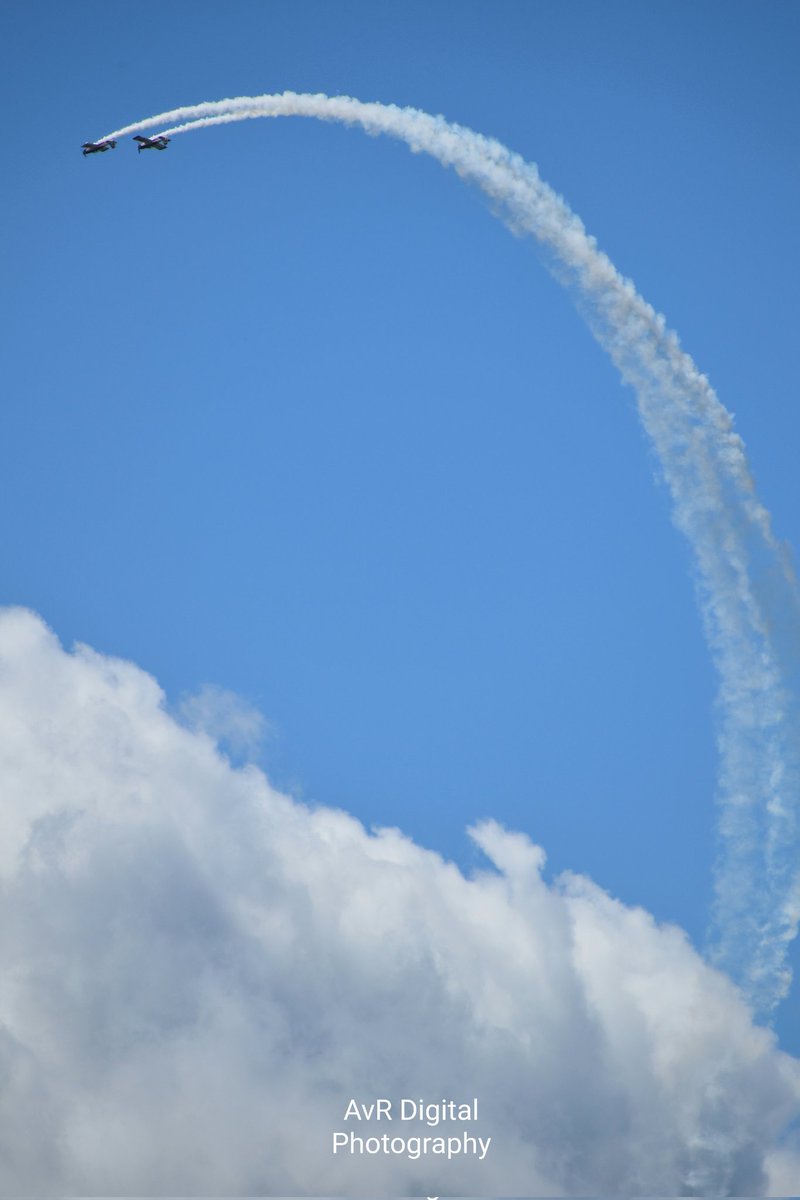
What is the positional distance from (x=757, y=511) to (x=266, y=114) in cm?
3223

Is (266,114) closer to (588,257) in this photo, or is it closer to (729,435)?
(588,257)

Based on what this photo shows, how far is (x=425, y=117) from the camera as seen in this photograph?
300 feet

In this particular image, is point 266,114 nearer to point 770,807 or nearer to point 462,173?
point 462,173

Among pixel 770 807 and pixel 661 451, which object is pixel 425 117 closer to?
pixel 661 451

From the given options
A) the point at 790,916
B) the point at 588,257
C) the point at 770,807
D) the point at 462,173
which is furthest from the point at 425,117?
the point at 790,916

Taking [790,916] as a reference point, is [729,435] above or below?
above

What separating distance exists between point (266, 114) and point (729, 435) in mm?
28588

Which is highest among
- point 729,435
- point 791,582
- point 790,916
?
point 729,435

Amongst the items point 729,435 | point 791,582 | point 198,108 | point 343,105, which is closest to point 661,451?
point 729,435

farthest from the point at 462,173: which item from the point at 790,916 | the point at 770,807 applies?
the point at 790,916

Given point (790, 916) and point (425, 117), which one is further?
point (790, 916)

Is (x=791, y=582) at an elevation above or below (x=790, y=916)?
above

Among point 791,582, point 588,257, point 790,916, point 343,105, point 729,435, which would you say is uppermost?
point 343,105

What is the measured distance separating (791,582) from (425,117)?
3023 cm
